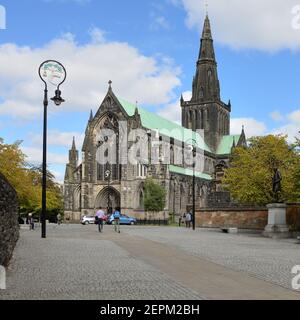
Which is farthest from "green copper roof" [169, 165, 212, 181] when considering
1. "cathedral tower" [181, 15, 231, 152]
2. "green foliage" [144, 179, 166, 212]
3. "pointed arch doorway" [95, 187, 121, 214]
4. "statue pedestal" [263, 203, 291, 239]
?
"statue pedestal" [263, 203, 291, 239]

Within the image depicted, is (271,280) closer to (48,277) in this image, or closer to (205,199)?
(48,277)

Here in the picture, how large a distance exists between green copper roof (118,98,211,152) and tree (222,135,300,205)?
34002 mm

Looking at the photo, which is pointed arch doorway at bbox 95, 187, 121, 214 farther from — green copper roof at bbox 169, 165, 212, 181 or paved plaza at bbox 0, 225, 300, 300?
paved plaza at bbox 0, 225, 300, 300

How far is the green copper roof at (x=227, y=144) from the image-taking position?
10414cm

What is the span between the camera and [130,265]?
12969 mm

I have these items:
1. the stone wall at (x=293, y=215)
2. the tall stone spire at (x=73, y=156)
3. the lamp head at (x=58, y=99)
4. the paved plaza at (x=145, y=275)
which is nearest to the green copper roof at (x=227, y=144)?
the tall stone spire at (x=73, y=156)

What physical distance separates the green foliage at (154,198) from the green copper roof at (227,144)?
3744 centimetres

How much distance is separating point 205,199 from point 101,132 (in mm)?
22128

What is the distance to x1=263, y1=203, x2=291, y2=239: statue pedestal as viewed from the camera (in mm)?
28641

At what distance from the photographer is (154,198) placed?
224 feet

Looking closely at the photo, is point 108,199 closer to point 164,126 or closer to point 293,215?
point 164,126

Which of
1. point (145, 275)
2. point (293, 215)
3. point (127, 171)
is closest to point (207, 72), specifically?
point (127, 171)

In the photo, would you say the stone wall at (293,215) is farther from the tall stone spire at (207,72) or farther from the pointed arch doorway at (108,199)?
the tall stone spire at (207,72)
